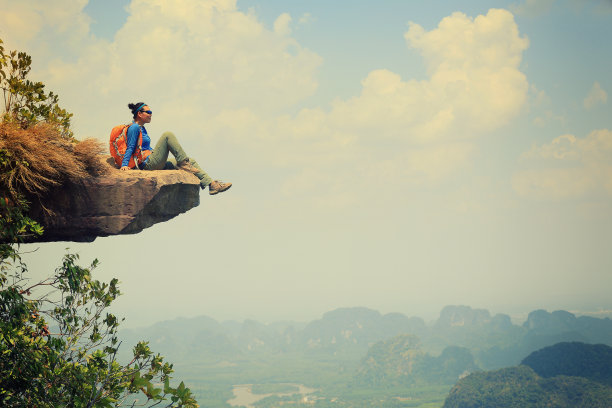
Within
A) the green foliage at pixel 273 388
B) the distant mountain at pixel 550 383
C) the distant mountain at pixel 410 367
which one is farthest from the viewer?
the distant mountain at pixel 410 367

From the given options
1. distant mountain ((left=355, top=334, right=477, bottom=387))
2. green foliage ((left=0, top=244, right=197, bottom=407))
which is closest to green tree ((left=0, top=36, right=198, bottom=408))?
green foliage ((left=0, top=244, right=197, bottom=407))

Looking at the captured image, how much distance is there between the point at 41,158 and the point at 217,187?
3.20m

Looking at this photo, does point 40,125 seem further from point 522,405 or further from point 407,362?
point 407,362

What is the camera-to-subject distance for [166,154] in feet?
26.2

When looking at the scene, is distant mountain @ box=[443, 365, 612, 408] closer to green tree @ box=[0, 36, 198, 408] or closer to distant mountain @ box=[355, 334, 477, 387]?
distant mountain @ box=[355, 334, 477, 387]

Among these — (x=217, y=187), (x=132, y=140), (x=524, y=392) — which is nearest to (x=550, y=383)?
(x=524, y=392)

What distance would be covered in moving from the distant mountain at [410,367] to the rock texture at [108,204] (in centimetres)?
17334

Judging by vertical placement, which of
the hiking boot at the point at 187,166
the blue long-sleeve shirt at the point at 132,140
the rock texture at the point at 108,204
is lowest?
the rock texture at the point at 108,204

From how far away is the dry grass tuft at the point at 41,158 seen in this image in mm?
5727

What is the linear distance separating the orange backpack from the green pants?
7.3 inches

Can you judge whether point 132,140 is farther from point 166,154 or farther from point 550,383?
point 550,383

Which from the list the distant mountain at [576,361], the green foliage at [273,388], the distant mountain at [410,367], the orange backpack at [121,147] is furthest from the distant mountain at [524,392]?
the orange backpack at [121,147]

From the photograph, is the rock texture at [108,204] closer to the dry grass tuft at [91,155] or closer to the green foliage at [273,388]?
the dry grass tuft at [91,155]

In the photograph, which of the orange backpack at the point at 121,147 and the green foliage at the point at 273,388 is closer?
the orange backpack at the point at 121,147
